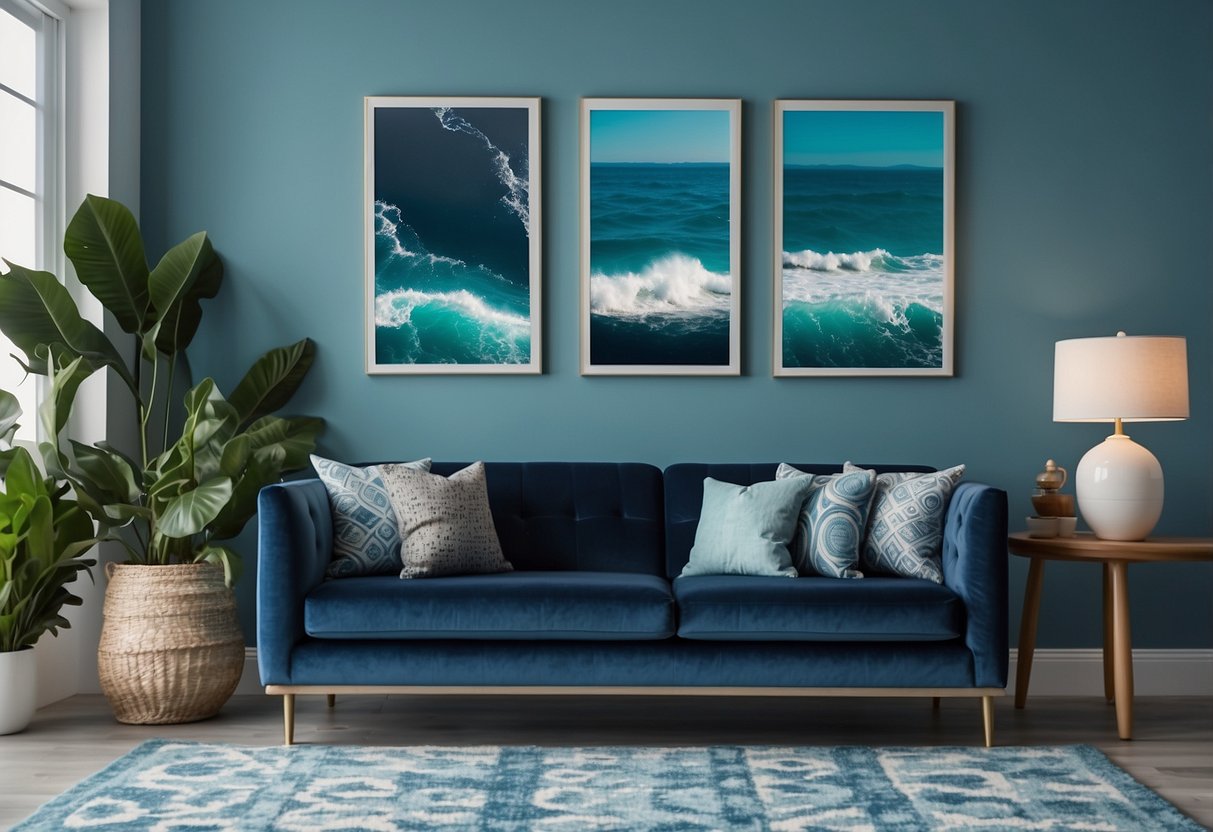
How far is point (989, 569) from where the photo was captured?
321cm

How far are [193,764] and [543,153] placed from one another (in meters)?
2.41

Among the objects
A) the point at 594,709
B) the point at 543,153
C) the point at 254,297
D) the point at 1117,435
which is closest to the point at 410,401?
the point at 254,297

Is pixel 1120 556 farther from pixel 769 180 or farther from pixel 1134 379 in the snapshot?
pixel 769 180

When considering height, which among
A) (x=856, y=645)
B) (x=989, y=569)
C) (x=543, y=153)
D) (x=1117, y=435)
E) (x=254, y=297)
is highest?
(x=543, y=153)

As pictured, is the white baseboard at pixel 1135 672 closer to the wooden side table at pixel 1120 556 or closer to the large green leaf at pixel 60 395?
the wooden side table at pixel 1120 556

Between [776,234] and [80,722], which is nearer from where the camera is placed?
[80,722]

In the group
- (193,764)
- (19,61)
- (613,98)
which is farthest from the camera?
(613,98)

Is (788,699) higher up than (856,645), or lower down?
lower down

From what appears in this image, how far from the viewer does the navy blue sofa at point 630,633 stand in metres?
3.19

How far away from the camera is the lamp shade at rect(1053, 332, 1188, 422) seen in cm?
361

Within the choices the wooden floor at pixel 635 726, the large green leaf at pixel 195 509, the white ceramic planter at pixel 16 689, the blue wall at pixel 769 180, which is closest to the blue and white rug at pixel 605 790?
the wooden floor at pixel 635 726

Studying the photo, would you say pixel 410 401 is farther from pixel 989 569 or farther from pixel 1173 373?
pixel 1173 373

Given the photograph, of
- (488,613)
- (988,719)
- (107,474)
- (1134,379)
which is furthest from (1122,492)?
(107,474)

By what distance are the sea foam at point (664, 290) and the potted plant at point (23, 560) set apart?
1.95 m
